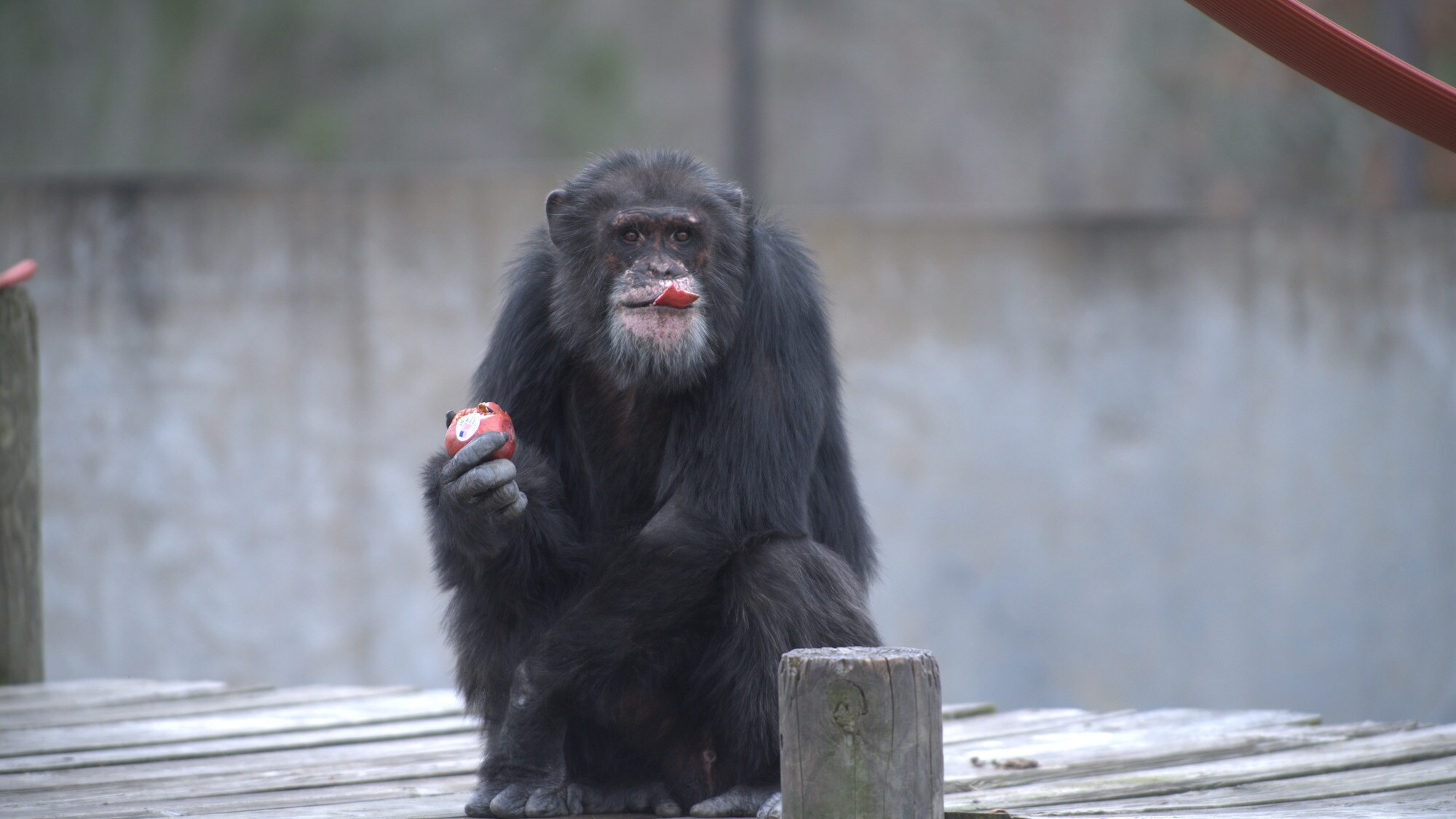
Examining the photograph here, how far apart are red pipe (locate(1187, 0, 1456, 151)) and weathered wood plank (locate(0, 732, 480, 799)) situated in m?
2.71

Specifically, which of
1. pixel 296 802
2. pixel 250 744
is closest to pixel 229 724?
pixel 250 744

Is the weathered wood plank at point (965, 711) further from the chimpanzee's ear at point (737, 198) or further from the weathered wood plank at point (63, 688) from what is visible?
the weathered wood plank at point (63, 688)

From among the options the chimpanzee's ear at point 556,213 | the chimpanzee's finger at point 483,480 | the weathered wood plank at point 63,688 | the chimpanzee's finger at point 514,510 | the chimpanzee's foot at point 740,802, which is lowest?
the weathered wood plank at point 63,688

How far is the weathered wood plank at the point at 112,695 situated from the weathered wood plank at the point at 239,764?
94cm

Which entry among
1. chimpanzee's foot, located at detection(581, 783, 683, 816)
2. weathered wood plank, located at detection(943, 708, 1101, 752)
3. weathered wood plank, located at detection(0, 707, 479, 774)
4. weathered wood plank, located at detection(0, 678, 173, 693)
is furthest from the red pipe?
weathered wood plank, located at detection(0, 678, 173, 693)

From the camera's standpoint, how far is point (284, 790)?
4.05 meters

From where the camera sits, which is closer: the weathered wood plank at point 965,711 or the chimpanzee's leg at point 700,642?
the chimpanzee's leg at point 700,642

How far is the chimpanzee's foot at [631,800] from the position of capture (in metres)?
3.72

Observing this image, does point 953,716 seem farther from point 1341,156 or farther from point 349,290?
point 1341,156

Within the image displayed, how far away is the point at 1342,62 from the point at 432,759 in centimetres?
289

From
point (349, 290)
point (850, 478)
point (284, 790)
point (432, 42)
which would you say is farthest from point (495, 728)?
point (432, 42)

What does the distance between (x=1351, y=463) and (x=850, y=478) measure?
4515mm

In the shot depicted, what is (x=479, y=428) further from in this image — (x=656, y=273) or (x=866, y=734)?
(x=866, y=734)

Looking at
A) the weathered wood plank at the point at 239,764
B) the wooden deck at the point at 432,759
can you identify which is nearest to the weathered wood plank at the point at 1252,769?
the wooden deck at the point at 432,759
